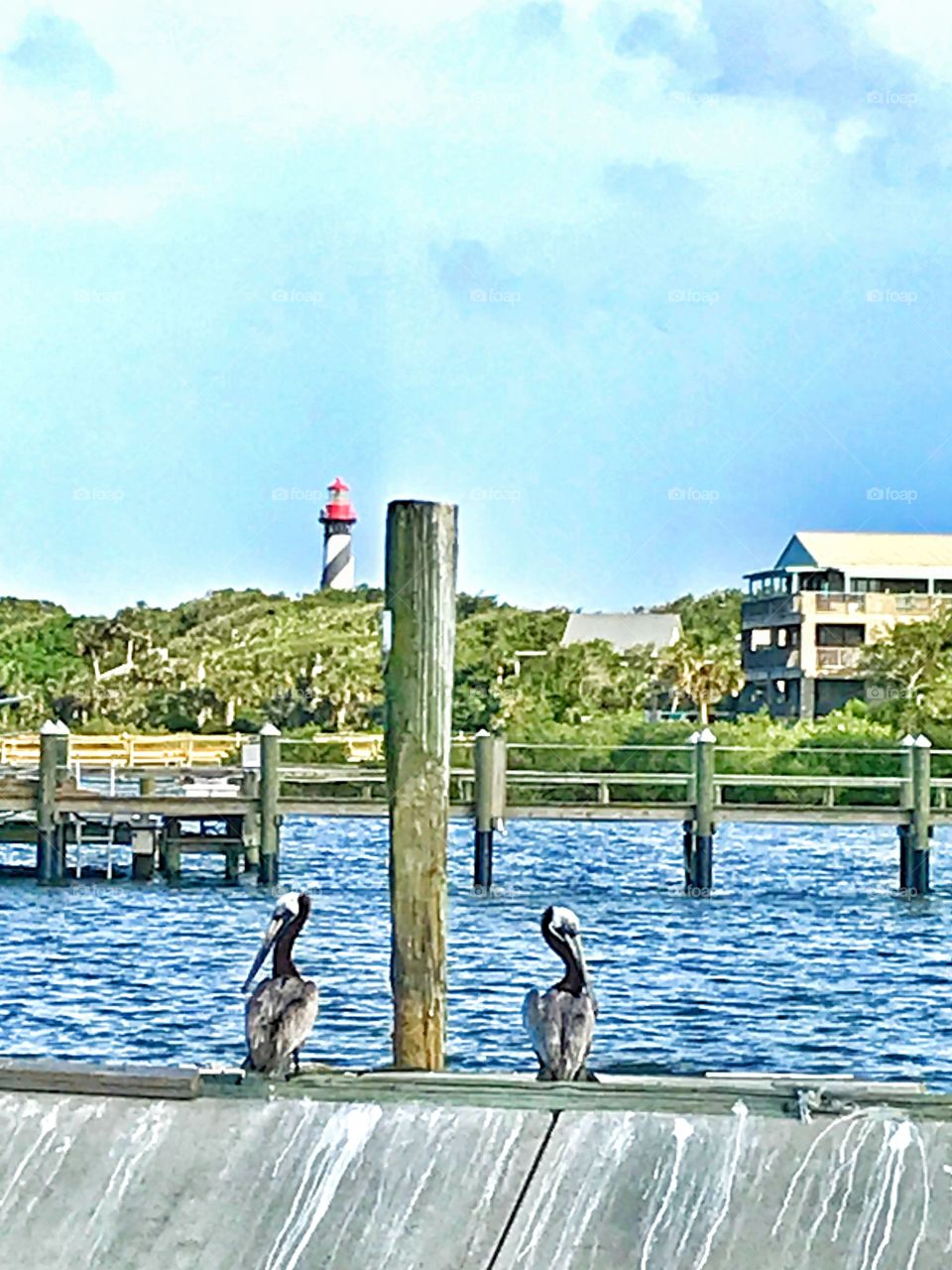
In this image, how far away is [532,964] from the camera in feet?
92.5

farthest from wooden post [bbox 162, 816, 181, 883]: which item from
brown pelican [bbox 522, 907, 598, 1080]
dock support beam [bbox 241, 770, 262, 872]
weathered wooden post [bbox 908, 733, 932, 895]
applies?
brown pelican [bbox 522, 907, 598, 1080]

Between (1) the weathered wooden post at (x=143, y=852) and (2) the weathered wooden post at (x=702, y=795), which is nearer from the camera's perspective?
(2) the weathered wooden post at (x=702, y=795)

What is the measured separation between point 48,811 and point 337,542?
87.4m

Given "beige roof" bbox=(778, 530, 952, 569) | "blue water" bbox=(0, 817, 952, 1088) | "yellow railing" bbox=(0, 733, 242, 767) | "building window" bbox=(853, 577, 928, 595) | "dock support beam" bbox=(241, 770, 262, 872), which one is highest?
"beige roof" bbox=(778, 530, 952, 569)

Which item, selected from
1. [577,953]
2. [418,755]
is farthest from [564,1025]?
[418,755]

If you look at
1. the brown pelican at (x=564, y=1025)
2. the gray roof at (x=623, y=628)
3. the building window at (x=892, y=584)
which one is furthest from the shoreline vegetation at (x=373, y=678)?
the brown pelican at (x=564, y=1025)

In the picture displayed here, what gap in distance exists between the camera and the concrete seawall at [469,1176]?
300 inches

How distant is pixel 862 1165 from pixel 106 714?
79.3 meters

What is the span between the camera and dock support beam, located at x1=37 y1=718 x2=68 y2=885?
34250 millimetres

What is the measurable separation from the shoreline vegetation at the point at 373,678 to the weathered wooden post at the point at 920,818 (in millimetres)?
23751

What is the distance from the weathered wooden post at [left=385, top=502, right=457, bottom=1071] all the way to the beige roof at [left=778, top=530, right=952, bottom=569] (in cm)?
7631

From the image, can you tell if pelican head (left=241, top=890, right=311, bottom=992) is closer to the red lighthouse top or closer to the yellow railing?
the yellow railing

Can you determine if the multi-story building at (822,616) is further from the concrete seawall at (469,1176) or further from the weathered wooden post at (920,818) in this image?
the concrete seawall at (469,1176)

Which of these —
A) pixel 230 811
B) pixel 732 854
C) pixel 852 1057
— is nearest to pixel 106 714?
pixel 732 854
